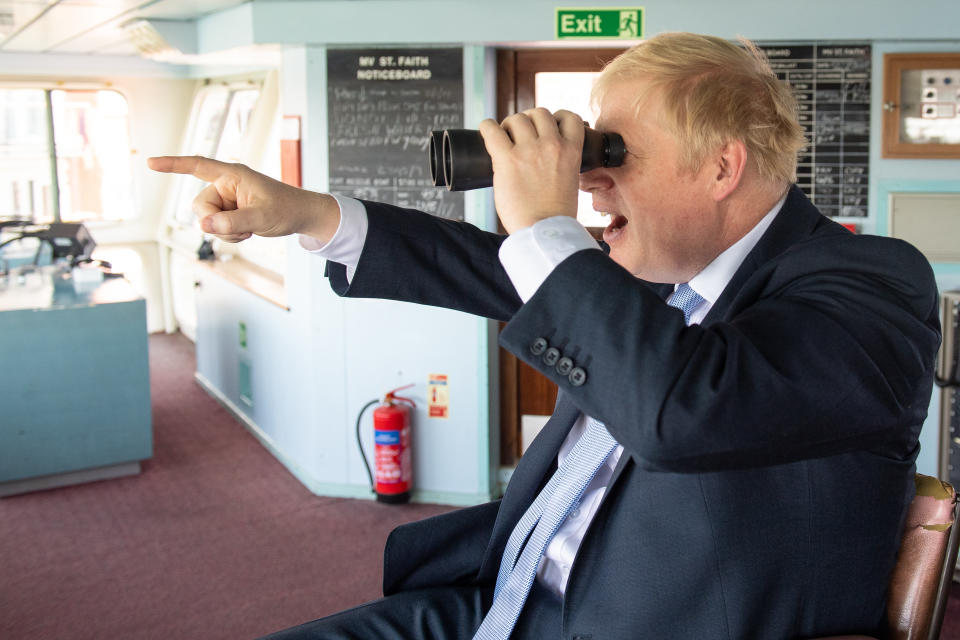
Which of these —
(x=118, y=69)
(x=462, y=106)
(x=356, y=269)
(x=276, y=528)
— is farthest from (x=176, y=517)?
(x=118, y=69)

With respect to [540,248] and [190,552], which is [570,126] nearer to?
[540,248]

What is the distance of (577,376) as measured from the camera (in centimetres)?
101

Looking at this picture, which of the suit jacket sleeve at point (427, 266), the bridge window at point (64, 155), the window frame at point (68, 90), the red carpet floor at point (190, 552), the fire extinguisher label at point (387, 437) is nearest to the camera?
the suit jacket sleeve at point (427, 266)

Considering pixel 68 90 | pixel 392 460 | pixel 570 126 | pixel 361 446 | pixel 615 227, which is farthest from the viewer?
pixel 68 90

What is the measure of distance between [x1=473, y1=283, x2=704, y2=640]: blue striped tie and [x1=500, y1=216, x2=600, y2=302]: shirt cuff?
47cm

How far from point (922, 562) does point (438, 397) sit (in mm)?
3242

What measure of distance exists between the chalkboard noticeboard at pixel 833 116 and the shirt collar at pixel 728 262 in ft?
9.56

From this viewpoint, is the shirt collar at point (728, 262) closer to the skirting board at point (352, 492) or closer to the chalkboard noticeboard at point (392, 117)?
the chalkboard noticeboard at point (392, 117)

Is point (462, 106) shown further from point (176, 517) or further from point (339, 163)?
point (176, 517)

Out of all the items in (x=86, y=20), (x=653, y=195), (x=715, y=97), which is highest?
(x=86, y=20)

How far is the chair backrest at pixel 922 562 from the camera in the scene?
138 centimetres

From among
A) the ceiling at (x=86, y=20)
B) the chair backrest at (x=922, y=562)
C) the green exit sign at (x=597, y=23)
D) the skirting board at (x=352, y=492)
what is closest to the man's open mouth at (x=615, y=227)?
the chair backrest at (x=922, y=562)

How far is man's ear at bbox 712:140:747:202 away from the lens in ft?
4.50

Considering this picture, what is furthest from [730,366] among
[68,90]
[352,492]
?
[68,90]
